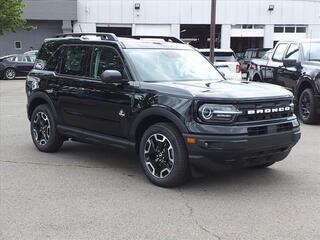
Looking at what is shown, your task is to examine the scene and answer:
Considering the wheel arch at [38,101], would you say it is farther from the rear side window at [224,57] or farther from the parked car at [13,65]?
the parked car at [13,65]

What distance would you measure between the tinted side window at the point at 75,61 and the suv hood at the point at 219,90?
1338mm

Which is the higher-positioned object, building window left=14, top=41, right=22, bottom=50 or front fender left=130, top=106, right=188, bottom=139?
building window left=14, top=41, right=22, bottom=50

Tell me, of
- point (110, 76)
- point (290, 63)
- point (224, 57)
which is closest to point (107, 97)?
point (110, 76)

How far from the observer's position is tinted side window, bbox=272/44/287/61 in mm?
12516

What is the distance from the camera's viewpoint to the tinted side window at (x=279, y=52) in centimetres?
1252

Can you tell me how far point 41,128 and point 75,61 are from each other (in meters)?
1.36

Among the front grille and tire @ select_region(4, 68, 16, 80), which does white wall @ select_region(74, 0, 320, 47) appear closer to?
tire @ select_region(4, 68, 16, 80)

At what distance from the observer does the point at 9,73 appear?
91.6ft

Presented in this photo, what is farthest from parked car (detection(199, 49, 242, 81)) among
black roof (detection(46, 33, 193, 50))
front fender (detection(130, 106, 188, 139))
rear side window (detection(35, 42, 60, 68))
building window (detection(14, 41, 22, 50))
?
building window (detection(14, 41, 22, 50))

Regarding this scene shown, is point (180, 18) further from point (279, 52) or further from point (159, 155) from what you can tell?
point (159, 155)

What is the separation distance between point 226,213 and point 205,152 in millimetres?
733

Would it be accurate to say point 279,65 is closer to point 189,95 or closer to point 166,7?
point 189,95

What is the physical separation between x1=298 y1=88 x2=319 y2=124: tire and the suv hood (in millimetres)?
4773

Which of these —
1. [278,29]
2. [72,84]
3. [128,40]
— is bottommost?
[72,84]
